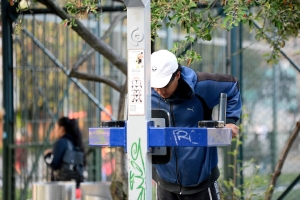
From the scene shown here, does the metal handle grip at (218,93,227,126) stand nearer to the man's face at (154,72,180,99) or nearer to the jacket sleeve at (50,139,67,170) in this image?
the man's face at (154,72,180,99)

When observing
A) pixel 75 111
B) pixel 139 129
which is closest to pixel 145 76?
pixel 139 129

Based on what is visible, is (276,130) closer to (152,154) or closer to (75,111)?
(75,111)

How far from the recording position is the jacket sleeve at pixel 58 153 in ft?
35.0

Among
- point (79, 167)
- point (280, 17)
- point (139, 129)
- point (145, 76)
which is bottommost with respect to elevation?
point (79, 167)

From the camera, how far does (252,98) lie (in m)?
14.0

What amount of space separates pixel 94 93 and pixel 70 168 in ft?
7.09

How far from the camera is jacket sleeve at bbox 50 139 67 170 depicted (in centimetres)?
1067

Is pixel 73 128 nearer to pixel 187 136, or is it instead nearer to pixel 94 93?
pixel 94 93

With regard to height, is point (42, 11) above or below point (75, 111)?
above

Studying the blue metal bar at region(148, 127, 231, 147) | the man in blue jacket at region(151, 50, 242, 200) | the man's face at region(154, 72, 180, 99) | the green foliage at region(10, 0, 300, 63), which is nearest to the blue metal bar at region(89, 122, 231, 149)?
the blue metal bar at region(148, 127, 231, 147)

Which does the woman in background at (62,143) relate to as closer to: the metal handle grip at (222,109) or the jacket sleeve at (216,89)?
the jacket sleeve at (216,89)

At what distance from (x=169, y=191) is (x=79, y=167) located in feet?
17.7

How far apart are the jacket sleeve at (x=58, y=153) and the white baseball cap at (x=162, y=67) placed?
19.6 ft

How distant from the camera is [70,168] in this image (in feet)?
35.3
